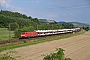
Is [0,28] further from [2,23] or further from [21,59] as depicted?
[21,59]

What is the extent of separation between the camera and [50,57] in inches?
372

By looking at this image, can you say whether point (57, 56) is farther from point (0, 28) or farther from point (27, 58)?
point (0, 28)

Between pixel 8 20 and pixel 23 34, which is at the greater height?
pixel 8 20

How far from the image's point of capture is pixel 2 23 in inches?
2749

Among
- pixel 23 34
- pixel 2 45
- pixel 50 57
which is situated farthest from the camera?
pixel 23 34

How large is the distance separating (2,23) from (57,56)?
6256 centimetres

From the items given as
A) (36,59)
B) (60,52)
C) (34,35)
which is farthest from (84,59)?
(34,35)

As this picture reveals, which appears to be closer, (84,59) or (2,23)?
(84,59)

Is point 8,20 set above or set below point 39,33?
above

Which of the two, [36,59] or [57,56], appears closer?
[57,56]

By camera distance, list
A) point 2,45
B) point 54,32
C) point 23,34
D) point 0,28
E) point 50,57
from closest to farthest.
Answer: point 50,57
point 2,45
point 23,34
point 0,28
point 54,32

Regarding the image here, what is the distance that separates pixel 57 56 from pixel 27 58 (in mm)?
16118

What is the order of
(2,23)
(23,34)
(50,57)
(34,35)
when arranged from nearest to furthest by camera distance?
(50,57) → (23,34) → (34,35) → (2,23)

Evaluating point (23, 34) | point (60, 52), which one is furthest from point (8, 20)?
point (60, 52)
